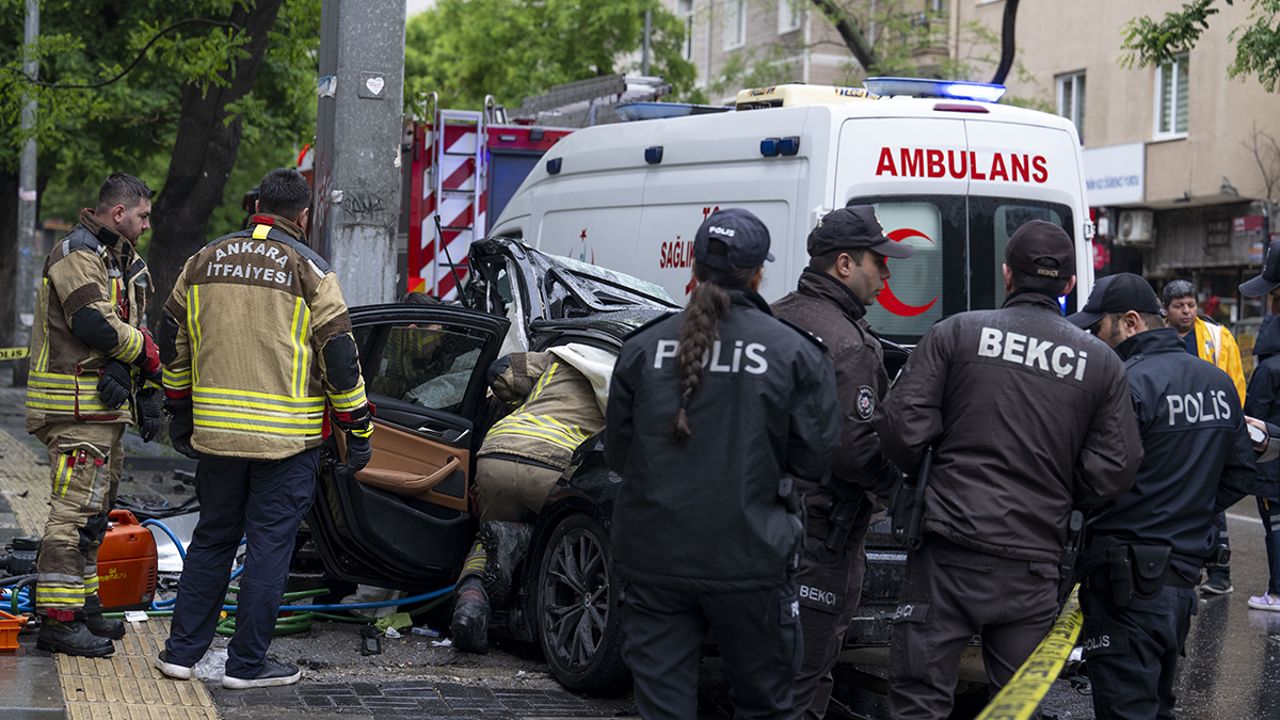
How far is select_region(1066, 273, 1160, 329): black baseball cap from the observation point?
540 centimetres

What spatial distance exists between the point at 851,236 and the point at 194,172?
10.6m

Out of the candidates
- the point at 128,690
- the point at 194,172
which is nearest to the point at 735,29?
the point at 194,172

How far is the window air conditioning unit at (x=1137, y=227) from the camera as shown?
25484 mm

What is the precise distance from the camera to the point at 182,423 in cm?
613

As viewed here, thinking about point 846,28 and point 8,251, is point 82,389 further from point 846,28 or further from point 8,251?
point 8,251

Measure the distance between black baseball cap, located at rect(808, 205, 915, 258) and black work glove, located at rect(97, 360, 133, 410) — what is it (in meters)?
2.81

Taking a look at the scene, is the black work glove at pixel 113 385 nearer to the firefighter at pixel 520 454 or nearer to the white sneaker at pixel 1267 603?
the firefighter at pixel 520 454

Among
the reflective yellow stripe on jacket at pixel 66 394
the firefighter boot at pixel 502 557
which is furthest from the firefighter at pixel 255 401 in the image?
Answer: the firefighter boot at pixel 502 557

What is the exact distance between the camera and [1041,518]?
462cm

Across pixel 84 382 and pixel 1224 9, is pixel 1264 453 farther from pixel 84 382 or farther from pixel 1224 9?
pixel 1224 9

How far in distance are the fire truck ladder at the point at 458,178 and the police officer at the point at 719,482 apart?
31.6 ft

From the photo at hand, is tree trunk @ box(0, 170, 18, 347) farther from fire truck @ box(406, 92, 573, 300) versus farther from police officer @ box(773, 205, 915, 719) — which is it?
police officer @ box(773, 205, 915, 719)

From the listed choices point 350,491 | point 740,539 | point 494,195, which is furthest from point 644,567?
point 494,195

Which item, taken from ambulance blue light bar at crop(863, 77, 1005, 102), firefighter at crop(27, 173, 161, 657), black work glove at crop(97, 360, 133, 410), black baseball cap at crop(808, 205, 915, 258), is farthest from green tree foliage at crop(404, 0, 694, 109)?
black baseball cap at crop(808, 205, 915, 258)
